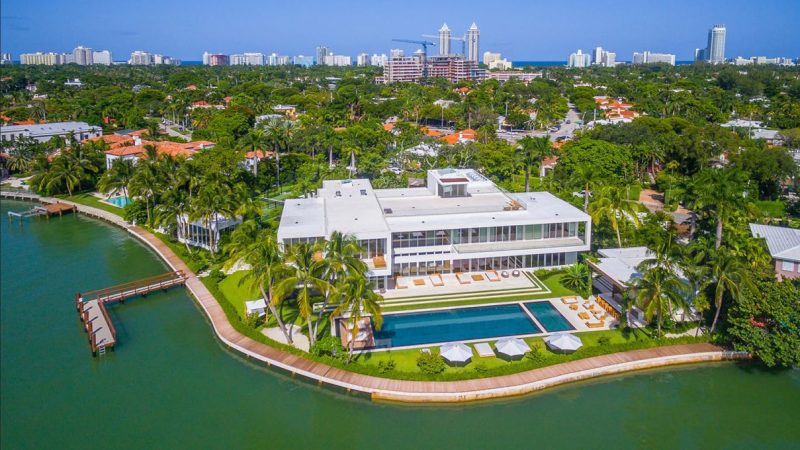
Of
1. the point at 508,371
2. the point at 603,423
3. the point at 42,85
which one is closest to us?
the point at 603,423

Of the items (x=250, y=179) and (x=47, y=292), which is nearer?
(x=47, y=292)

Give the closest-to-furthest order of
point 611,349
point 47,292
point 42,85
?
point 611,349
point 47,292
point 42,85

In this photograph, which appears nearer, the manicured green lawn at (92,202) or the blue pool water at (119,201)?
the manicured green lawn at (92,202)

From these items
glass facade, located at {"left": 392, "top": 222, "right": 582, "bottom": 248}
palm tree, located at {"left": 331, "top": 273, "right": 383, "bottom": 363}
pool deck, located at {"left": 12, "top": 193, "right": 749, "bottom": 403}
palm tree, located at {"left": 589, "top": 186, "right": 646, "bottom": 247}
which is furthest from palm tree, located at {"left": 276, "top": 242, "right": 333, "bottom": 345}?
palm tree, located at {"left": 589, "top": 186, "right": 646, "bottom": 247}

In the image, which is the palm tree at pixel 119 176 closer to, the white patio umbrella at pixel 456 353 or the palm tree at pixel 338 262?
the palm tree at pixel 338 262

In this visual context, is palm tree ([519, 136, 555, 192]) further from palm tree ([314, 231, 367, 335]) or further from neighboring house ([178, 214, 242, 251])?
palm tree ([314, 231, 367, 335])

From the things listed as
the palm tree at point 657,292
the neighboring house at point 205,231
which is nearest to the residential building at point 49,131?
the neighboring house at point 205,231

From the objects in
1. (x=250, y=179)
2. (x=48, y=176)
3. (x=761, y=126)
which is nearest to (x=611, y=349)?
(x=250, y=179)

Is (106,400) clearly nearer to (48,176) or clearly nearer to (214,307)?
(214,307)
